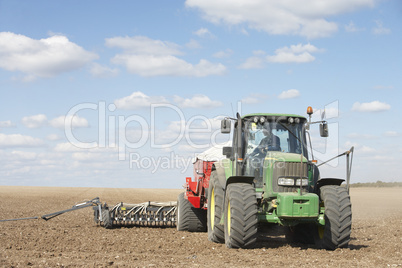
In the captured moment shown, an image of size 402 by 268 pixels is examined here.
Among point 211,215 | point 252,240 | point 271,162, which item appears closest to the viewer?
point 252,240

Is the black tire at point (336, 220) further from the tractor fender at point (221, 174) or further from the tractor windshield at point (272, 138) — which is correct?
the tractor fender at point (221, 174)

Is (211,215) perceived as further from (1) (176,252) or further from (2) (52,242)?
(2) (52,242)

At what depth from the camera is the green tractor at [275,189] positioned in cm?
1062

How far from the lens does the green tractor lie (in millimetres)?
10625

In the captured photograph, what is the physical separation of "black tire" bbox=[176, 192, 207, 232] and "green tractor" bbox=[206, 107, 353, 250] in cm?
318

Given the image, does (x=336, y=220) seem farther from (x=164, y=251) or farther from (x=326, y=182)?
(x=164, y=251)

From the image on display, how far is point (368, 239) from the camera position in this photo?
13.6m

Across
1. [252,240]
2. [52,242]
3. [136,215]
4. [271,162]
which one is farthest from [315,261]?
[136,215]

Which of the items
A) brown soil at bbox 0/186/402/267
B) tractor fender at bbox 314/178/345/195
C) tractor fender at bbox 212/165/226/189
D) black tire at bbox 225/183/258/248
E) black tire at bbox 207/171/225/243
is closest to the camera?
brown soil at bbox 0/186/402/267

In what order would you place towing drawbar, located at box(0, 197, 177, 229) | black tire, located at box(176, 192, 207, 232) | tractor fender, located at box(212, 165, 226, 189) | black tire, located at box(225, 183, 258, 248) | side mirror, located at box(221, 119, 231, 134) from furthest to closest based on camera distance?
towing drawbar, located at box(0, 197, 177, 229)
black tire, located at box(176, 192, 207, 232)
tractor fender, located at box(212, 165, 226, 189)
side mirror, located at box(221, 119, 231, 134)
black tire, located at box(225, 183, 258, 248)

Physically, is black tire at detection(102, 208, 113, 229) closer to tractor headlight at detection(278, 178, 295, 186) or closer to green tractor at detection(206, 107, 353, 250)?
green tractor at detection(206, 107, 353, 250)

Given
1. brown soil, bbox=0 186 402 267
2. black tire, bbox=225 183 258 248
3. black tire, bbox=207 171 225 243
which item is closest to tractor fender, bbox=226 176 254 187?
black tire, bbox=225 183 258 248

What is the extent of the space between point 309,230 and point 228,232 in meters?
2.22

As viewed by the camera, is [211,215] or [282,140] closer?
[282,140]
